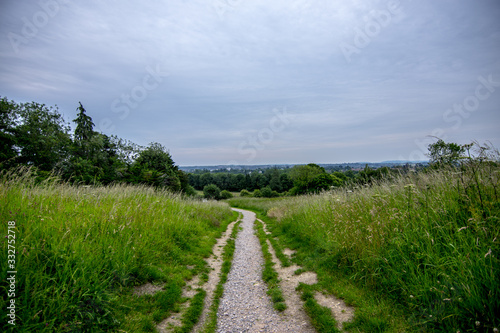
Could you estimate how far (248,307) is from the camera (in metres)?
5.30

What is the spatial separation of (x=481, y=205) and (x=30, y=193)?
34.5ft

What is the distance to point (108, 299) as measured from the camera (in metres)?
4.09

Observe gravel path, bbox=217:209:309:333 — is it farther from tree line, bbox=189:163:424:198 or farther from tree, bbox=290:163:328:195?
tree line, bbox=189:163:424:198

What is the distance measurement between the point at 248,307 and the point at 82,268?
3.58m

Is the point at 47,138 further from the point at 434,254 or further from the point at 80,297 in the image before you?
the point at 434,254

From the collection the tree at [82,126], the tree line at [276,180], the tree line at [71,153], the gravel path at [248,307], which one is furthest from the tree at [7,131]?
the tree line at [276,180]

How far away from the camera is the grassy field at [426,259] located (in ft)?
10.9

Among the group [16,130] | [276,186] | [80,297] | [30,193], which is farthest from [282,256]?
[276,186]

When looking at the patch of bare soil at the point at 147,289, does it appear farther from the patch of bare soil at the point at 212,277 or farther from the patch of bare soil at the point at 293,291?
the patch of bare soil at the point at 293,291

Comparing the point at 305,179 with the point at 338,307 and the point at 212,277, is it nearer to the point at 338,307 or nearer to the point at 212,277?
the point at 212,277

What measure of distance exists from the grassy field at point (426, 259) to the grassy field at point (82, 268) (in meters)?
4.15

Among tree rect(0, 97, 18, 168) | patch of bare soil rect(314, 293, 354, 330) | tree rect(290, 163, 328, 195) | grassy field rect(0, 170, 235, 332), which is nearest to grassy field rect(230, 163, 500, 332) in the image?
patch of bare soil rect(314, 293, 354, 330)

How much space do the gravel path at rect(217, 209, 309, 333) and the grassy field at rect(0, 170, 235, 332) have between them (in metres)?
1.16

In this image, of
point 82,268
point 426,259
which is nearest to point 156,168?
point 82,268
